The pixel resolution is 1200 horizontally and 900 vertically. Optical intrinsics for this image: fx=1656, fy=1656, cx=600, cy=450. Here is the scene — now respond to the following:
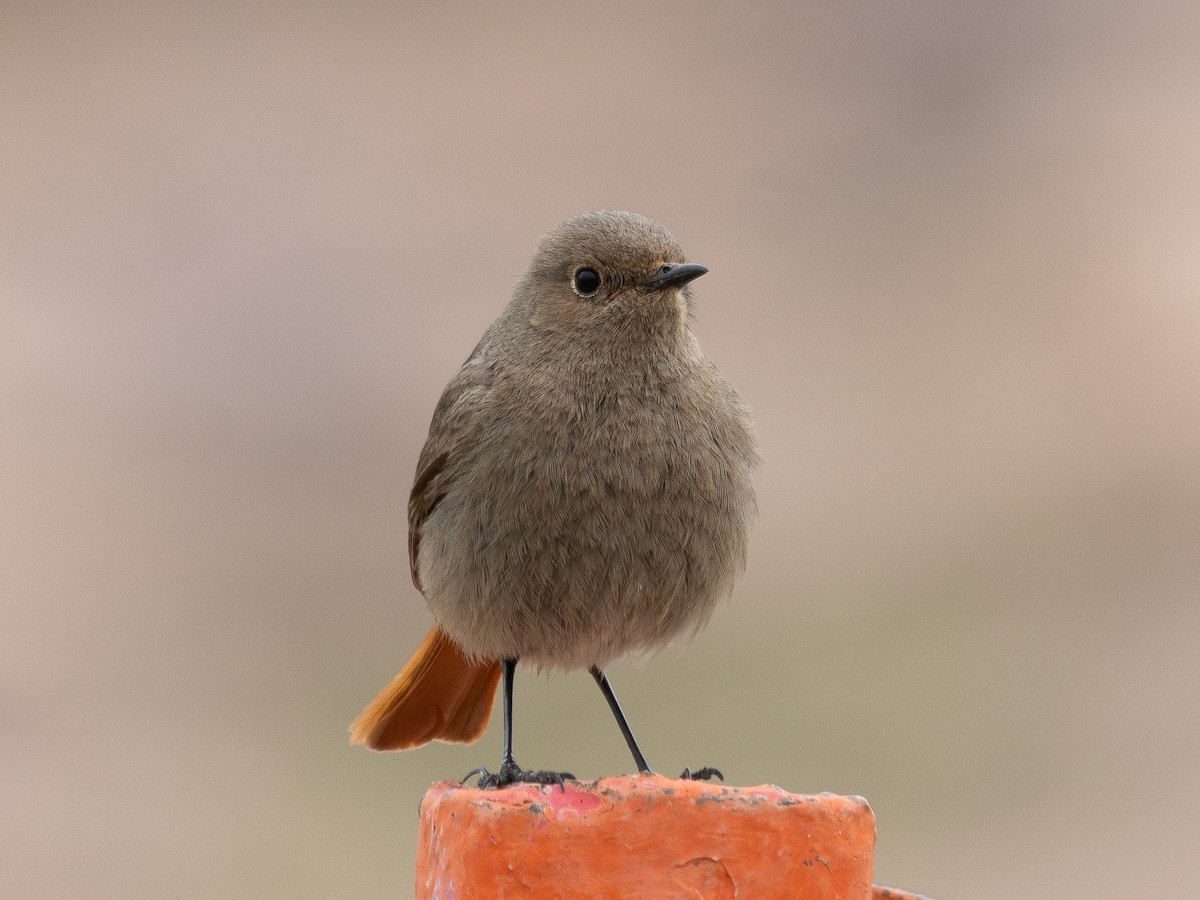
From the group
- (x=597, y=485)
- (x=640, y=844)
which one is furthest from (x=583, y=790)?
(x=597, y=485)

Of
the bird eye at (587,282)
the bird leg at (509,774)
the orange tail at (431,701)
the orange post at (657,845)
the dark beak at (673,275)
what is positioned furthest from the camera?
the orange tail at (431,701)

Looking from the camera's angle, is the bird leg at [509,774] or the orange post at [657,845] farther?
the bird leg at [509,774]

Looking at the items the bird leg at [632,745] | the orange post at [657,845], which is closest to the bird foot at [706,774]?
the bird leg at [632,745]

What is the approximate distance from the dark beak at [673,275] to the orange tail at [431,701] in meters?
1.25

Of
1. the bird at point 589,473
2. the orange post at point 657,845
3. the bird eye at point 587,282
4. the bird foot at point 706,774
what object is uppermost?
the bird eye at point 587,282

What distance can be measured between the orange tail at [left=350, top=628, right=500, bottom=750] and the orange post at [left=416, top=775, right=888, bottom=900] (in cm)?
187

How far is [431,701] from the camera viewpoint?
5.08 meters

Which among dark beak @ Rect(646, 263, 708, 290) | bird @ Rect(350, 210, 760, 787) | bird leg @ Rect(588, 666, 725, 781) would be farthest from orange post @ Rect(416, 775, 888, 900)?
dark beak @ Rect(646, 263, 708, 290)

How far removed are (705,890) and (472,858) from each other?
0.45m

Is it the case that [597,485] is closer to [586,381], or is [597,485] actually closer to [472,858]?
[586,381]

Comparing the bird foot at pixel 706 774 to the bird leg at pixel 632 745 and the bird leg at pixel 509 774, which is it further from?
the bird leg at pixel 509 774

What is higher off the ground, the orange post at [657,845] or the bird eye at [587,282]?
the bird eye at [587,282]

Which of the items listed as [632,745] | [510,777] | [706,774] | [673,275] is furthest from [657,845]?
[673,275]

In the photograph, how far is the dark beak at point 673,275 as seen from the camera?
4.55 metres
